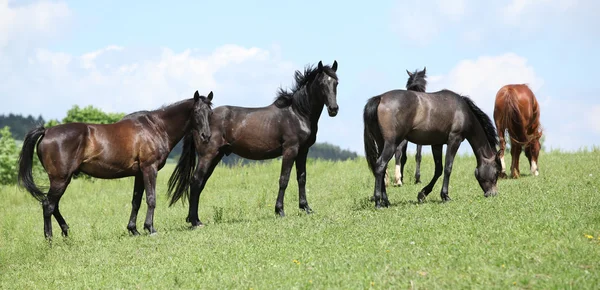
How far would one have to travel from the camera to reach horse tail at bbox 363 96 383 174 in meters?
12.8

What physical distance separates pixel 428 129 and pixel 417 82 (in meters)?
5.81

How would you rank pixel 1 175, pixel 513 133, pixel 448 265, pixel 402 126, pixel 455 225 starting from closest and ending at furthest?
pixel 448 265, pixel 455 225, pixel 402 126, pixel 513 133, pixel 1 175

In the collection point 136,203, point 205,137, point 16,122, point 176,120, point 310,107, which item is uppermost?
point 16,122

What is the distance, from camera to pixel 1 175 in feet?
168

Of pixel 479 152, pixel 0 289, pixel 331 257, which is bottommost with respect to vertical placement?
pixel 0 289

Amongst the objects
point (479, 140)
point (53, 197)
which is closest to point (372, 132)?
point (479, 140)

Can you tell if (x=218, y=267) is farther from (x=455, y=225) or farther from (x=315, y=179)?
(x=315, y=179)

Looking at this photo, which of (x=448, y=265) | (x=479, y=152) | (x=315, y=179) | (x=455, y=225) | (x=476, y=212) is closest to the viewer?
(x=448, y=265)

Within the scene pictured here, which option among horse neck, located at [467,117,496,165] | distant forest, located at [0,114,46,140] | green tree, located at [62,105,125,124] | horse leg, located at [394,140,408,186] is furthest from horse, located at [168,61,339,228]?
distant forest, located at [0,114,46,140]

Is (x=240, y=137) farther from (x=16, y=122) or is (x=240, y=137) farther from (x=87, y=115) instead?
(x=16, y=122)

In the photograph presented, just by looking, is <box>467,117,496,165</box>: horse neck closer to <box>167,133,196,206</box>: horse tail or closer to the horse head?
the horse head

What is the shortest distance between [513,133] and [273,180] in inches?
328

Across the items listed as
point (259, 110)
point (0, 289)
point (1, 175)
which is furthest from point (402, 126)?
point (1, 175)

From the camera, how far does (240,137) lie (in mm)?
13297
